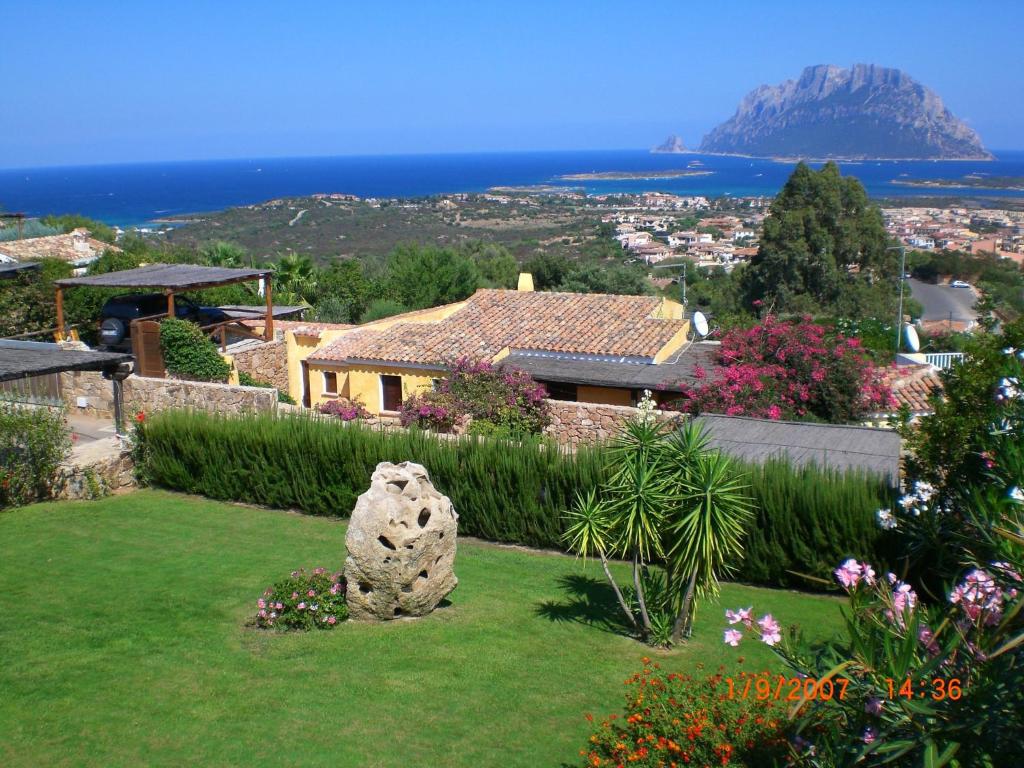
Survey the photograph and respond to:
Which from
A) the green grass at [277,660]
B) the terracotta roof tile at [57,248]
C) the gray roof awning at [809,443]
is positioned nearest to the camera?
the green grass at [277,660]

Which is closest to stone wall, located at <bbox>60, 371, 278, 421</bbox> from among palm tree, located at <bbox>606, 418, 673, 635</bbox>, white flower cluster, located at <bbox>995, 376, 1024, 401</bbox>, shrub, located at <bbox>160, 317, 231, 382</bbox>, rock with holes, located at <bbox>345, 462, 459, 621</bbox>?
shrub, located at <bbox>160, 317, 231, 382</bbox>

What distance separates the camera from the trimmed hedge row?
45.4 feet

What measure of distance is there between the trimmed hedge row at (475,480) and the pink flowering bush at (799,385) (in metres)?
6.12

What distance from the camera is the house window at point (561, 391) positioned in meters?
23.4

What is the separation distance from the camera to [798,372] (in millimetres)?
21391

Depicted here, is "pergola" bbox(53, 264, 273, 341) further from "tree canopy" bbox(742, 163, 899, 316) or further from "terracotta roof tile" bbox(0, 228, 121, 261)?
"tree canopy" bbox(742, 163, 899, 316)

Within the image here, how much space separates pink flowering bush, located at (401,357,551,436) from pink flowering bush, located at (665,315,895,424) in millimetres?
3381

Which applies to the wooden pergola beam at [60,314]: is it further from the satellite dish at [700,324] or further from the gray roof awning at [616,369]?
the satellite dish at [700,324]

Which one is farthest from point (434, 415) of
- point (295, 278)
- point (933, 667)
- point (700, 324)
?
point (295, 278)

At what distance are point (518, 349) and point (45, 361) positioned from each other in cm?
1126

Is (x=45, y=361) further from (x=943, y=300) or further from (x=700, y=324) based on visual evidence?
(x=943, y=300)

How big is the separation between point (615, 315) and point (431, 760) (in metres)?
19.8

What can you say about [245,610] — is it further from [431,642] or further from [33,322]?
[33,322]

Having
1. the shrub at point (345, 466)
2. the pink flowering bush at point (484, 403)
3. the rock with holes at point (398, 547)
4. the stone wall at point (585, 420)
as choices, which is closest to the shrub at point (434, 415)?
the pink flowering bush at point (484, 403)
